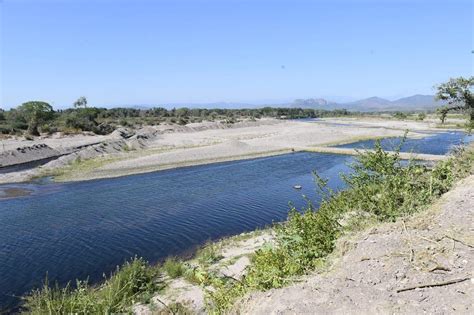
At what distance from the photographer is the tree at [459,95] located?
81.9 feet

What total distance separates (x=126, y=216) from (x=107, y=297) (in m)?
13.9

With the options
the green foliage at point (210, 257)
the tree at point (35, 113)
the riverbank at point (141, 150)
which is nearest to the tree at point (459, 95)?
the green foliage at point (210, 257)

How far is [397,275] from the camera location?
23.3ft

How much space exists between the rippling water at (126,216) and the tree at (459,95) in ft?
37.9

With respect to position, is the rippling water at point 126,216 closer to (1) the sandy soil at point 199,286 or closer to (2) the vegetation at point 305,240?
(1) the sandy soil at point 199,286

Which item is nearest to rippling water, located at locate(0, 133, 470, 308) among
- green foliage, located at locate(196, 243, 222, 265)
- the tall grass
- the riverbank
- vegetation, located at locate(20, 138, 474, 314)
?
green foliage, located at locate(196, 243, 222, 265)

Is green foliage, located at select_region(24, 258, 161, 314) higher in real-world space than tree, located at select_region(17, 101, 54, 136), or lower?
lower

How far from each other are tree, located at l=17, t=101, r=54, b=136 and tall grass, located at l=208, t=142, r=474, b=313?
211 feet

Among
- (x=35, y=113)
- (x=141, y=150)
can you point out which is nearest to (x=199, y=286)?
(x=141, y=150)

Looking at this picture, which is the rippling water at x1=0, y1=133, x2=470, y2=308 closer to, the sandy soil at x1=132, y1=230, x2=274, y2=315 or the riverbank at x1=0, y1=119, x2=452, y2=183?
the sandy soil at x1=132, y1=230, x2=274, y2=315

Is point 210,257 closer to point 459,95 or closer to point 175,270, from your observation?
point 175,270

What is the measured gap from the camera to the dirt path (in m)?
6.34

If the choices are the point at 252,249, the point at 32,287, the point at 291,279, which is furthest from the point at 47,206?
the point at 291,279

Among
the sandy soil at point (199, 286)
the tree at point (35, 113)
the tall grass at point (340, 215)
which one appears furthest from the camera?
the tree at point (35, 113)
